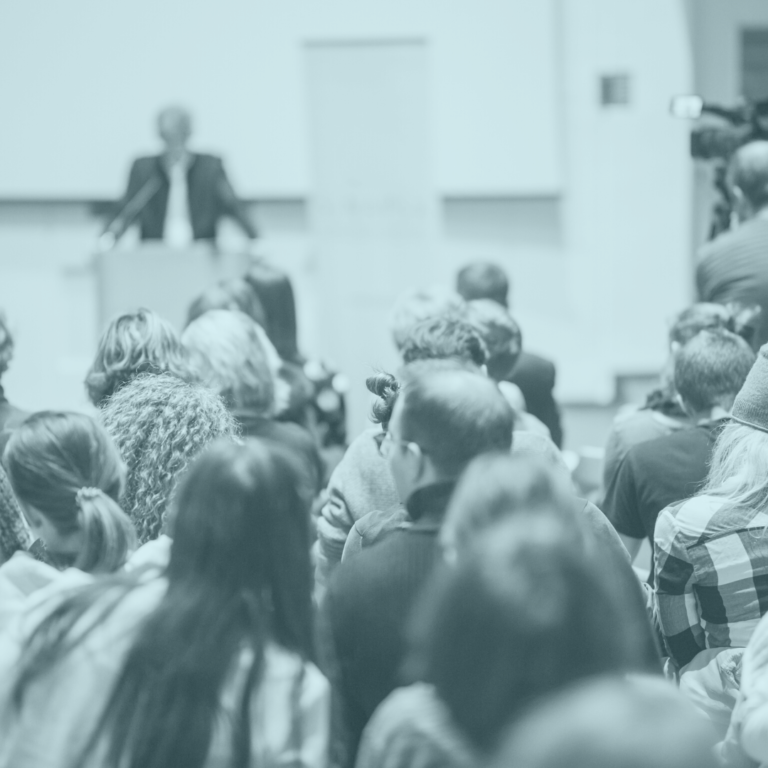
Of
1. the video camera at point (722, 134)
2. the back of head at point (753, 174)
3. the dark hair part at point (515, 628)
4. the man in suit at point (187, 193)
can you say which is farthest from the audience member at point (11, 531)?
the man in suit at point (187, 193)

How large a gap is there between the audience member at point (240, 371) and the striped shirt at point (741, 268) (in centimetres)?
151

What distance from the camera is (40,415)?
196 centimetres

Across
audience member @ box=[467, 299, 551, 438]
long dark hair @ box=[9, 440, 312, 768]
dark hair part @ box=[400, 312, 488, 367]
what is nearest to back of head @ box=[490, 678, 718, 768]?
long dark hair @ box=[9, 440, 312, 768]

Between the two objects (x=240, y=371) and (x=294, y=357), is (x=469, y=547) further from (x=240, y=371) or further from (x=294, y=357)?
(x=294, y=357)

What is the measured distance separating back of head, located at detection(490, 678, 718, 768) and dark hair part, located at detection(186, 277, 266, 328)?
2.81m

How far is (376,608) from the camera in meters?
1.80

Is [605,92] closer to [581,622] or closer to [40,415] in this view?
[40,415]

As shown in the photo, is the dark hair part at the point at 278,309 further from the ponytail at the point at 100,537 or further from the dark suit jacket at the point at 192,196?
the ponytail at the point at 100,537

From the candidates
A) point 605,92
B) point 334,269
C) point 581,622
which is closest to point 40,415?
point 581,622

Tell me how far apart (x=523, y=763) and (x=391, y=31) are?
6628mm

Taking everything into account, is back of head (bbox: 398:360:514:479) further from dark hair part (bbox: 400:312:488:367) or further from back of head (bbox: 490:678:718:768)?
back of head (bbox: 490:678:718:768)

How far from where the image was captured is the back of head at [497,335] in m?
3.28

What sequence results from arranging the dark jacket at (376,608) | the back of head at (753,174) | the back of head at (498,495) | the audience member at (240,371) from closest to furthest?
the back of head at (498,495) → the dark jacket at (376,608) → the audience member at (240,371) → the back of head at (753,174)

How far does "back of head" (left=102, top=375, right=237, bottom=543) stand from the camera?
7.72ft
